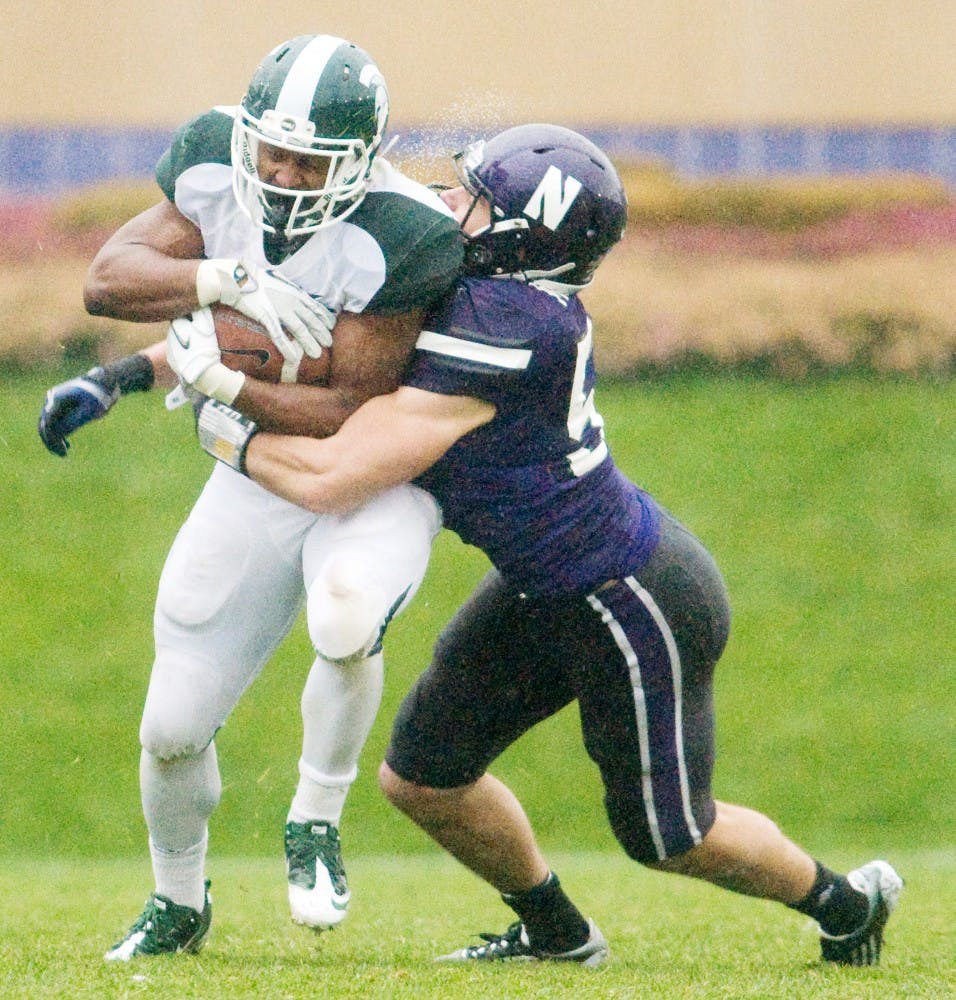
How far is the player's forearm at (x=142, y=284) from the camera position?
3.32 metres

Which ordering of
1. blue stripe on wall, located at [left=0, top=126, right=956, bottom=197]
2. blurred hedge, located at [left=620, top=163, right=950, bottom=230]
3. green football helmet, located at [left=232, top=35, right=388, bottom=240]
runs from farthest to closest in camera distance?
blurred hedge, located at [left=620, top=163, right=950, bottom=230] → blue stripe on wall, located at [left=0, top=126, right=956, bottom=197] → green football helmet, located at [left=232, top=35, right=388, bottom=240]

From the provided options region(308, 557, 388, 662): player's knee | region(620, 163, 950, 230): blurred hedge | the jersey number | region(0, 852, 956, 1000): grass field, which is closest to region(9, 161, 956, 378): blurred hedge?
region(620, 163, 950, 230): blurred hedge

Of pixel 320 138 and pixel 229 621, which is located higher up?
pixel 320 138

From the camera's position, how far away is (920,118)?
12227mm

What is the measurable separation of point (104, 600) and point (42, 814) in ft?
7.61

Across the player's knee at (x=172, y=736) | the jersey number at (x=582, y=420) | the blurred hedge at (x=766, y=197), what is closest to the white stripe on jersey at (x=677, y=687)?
the jersey number at (x=582, y=420)

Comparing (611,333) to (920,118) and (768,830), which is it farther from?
(768,830)

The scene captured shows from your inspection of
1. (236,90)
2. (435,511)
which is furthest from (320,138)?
(236,90)

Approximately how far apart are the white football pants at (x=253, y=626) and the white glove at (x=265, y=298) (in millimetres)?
384

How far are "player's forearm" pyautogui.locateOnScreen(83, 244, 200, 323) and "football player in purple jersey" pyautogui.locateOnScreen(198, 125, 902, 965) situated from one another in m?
0.22

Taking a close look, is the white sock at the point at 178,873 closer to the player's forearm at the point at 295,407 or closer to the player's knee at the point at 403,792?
the player's knee at the point at 403,792

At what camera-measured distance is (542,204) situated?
3355 mm

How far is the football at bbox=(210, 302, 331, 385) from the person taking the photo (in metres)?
3.34

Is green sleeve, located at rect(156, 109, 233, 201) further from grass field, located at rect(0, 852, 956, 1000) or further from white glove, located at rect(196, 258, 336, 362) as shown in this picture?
grass field, located at rect(0, 852, 956, 1000)
